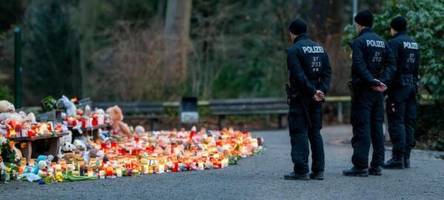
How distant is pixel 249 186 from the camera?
1198 centimetres

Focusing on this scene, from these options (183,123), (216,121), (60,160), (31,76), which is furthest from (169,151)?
(31,76)

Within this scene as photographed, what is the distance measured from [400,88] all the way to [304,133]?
2235mm

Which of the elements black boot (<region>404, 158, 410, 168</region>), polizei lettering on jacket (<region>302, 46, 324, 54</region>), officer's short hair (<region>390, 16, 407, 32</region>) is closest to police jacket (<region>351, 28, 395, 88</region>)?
polizei lettering on jacket (<region>302, 46, 324, 54</region>)

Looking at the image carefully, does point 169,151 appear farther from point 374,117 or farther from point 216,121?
point 216,121

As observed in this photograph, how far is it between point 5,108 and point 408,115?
571 centimetres

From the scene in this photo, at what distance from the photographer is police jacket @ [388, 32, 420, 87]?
14086mm

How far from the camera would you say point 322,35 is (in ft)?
97.2

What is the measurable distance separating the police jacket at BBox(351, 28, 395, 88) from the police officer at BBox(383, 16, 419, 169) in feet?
2.94

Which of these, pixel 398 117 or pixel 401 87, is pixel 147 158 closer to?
pixel 398 117

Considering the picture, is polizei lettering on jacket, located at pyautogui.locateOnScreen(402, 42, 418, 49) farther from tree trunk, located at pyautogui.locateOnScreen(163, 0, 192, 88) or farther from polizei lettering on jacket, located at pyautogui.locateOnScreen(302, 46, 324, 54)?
tree trunk, located at pyautogui.locateOnScreen(163, 0, 192, 88)

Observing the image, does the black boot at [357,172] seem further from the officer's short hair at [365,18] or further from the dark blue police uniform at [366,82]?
the officer's short hair at [365,18]

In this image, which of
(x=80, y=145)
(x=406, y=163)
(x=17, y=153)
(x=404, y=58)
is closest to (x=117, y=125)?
(x=80, y=145)

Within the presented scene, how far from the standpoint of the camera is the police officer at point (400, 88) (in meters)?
14.1

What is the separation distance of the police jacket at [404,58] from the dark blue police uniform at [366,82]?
0.93m
